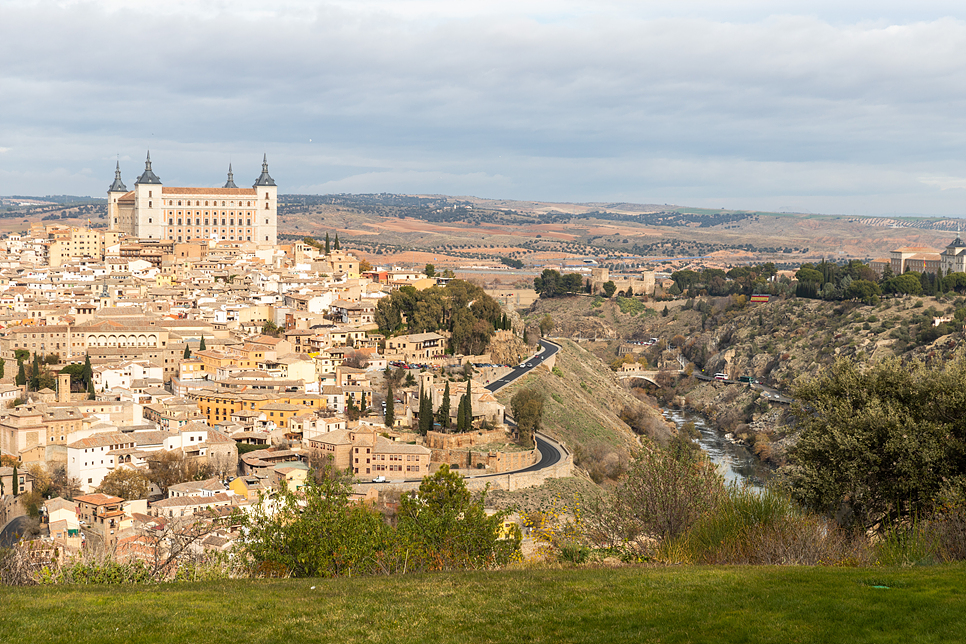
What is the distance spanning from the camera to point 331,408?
120 feet

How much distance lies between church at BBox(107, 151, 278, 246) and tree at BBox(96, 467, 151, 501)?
138 ft

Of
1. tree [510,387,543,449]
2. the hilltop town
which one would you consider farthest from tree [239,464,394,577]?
tree [510,387,543,449]

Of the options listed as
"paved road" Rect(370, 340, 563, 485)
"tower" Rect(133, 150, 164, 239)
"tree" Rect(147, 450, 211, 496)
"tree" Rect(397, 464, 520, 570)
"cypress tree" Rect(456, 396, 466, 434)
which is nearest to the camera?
"tree" Rect(397, 464, 520, 570)

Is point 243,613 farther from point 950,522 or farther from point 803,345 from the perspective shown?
point 803,345

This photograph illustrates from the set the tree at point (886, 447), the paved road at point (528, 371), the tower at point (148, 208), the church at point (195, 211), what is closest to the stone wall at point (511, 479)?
the paved road at point (528, 371)

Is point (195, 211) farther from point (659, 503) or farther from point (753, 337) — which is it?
point (659, 503)

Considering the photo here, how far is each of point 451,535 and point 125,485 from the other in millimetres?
A: 16823

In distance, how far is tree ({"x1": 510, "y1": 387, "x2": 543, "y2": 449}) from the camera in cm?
3650

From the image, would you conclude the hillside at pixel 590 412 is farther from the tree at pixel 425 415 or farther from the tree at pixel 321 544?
the tree at pixel 321 544

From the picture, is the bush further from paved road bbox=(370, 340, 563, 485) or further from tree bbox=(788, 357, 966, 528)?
paved road bbox=(370, 340, 563, 485)

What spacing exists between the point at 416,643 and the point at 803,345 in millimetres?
60616

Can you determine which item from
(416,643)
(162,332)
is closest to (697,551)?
(416,643)

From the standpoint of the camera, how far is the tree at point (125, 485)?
27.5 m

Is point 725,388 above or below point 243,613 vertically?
below
